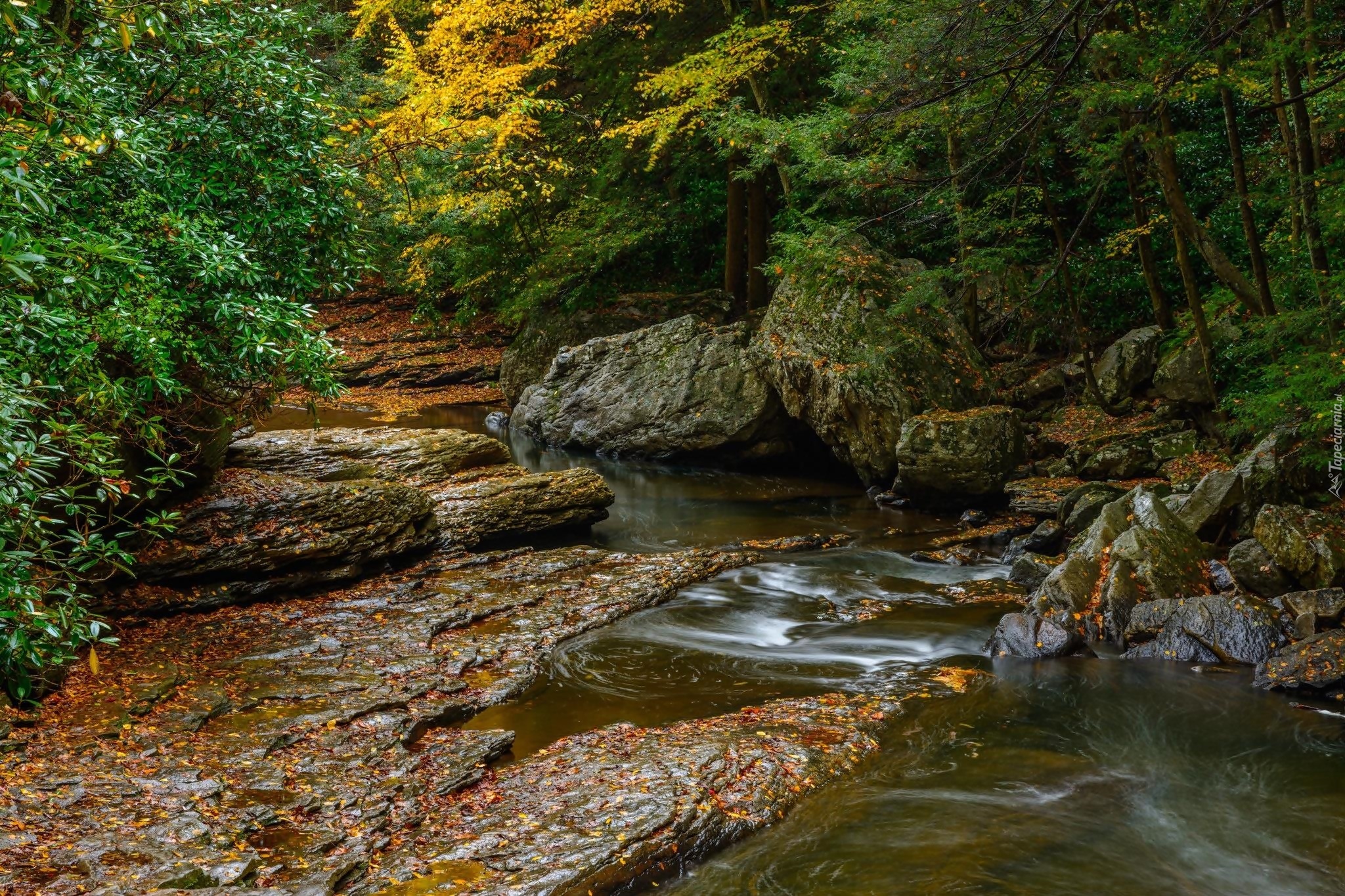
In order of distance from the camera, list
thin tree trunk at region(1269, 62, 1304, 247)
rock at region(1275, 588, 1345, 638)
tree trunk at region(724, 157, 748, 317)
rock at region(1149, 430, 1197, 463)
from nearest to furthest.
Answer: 1. rock at region(1275, 588, 1345, 638)
2. thin tree trunk at region(1269, 62, 1304, 247)
3. rock at region(1149, 430, 1197, 463)
4. tree trunk at region(724, 157, 748, 317)

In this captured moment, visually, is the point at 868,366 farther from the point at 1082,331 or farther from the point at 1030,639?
the point at 1030,639

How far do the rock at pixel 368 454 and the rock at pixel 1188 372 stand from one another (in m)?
9.72

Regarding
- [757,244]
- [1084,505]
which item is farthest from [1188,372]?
[757,244]

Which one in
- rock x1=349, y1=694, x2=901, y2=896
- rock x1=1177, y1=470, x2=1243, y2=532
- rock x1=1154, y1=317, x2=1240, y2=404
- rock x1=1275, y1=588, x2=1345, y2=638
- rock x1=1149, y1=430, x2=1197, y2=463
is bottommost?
rock x1=349, y1=694, x2=901, y2=896

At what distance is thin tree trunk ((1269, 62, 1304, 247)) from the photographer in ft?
28.9

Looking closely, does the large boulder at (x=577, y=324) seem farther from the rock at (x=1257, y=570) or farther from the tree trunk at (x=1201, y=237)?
the rock at (x=1257, y=570)

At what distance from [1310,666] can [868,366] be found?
24.3 feet

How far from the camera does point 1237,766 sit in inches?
235

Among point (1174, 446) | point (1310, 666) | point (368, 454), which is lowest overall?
point (1310, 666)

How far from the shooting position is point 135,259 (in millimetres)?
4945

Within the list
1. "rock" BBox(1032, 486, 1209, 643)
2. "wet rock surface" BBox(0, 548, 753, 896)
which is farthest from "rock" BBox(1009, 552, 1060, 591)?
"wet rock surface" BBox(0, 548, 753, 896)

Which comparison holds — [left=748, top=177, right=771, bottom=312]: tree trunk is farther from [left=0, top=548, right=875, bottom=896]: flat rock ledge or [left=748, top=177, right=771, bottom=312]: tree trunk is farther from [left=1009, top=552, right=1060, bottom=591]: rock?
[left=0, top=548, right=875, bottom=896]: flat rock ledge

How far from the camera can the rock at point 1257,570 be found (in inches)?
305

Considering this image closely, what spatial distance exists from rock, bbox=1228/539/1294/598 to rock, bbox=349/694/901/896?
384cm
